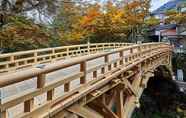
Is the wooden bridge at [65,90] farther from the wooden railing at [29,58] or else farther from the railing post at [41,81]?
the wooden railing at [29,58]

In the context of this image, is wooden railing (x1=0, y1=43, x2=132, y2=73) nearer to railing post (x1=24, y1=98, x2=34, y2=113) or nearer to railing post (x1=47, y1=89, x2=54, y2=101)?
railing post (x1=47, y1=89, x2=54, y2=101)

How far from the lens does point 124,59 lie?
10.3m

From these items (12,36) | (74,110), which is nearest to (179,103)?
(12,36)

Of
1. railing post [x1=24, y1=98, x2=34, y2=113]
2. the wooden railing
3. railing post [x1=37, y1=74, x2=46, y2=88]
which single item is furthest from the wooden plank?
the wooden railing

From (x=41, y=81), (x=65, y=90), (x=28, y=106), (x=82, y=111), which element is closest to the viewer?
(x=28, y=106)

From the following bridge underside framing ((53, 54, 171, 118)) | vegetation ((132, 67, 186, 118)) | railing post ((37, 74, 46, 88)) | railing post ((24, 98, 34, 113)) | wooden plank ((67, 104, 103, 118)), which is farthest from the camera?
vegetation ((132, 67, 186, 118))

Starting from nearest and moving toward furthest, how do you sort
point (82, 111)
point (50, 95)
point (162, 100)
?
point (50, 95)
point (82, 111)
point (162, 100)

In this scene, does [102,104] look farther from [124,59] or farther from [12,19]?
[12,19]

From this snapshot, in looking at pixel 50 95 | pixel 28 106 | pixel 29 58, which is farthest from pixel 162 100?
pixel 28 106

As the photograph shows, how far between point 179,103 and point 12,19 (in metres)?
16.8

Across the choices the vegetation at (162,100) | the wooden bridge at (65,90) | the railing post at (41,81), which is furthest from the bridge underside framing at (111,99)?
the vegetation at (162,100)

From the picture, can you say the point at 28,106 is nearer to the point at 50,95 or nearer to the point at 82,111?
the point at 50,95

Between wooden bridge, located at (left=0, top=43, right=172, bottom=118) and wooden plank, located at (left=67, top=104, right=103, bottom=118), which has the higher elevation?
wooden bridge, located at (left=0, top=43, right=172, bottom=118)

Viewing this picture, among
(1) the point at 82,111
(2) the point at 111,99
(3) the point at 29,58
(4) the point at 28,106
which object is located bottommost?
(2) the point at 111,99
